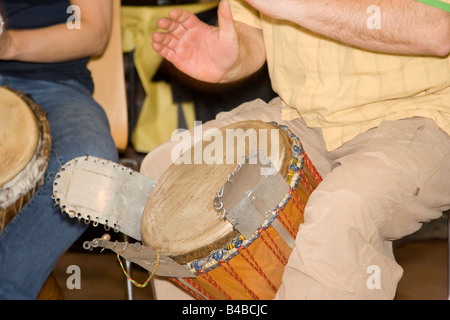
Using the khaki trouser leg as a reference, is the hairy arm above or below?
above

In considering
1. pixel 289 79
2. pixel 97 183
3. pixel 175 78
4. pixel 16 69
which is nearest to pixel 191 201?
pixel 97 183

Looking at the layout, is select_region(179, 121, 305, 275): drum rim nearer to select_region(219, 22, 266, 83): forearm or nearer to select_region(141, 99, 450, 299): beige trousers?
select_region(141, 99, 450, 299): beige trousers

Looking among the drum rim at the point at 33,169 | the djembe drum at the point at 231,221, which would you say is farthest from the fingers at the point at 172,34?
the drum rim at the point at 33,169

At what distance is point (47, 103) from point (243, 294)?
88cm

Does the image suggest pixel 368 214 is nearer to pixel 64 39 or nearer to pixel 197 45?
pixel 197 45

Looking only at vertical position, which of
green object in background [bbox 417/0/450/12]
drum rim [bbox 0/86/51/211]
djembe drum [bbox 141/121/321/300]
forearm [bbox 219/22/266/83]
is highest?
green object in background [bbox 417/0/450/12]

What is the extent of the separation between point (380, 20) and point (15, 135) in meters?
0.94

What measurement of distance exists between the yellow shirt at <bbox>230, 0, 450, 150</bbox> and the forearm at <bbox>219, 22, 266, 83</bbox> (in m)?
0.10

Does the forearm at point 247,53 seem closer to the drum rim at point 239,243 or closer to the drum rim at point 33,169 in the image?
the drum rim at point 239,243

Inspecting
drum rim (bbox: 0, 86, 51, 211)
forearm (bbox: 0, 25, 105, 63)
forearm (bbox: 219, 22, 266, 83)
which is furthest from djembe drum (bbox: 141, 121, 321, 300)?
forearm (bbox: 0, 25, 105, 63)

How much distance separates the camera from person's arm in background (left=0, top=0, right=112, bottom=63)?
1752mm

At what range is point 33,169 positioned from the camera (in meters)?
1.59

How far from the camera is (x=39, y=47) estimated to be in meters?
1.79

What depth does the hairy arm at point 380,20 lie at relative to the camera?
3.88ft
